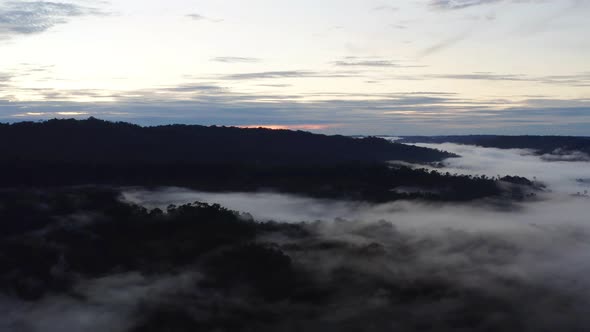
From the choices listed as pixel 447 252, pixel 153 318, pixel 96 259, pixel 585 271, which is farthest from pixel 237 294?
pixel 585 271

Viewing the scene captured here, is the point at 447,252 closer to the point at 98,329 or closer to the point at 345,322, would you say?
the point at 345,322

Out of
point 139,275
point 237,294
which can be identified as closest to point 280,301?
point 237,294

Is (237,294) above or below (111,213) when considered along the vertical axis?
below

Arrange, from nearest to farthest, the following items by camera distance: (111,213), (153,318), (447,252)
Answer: (153,318) → (111,213) → (447,252)

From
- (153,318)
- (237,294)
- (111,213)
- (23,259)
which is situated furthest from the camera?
(111,213)

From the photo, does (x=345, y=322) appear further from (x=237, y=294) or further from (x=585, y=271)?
(x=585, y=271)

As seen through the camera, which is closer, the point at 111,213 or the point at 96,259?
the point at 96,259
